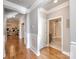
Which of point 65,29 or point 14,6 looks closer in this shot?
point 65,29

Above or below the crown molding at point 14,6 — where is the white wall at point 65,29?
below

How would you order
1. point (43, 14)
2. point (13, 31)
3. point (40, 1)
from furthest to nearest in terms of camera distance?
1. point (13, 31)
2. point (43, 14)
3. point (40, 1)

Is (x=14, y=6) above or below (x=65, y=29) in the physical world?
above

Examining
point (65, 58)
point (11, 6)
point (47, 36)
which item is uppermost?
point (11, 6)

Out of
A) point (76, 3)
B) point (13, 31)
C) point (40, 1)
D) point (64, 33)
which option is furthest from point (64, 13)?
point (13, 31)

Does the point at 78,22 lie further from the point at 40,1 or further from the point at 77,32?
the point at 40,1

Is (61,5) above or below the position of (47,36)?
above

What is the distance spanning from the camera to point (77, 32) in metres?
1.83

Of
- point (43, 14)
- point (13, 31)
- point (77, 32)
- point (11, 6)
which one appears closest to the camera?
point (77, 32)

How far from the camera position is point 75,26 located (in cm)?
186

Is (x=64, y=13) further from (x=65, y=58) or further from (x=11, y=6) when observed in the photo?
(x=11, y=6)

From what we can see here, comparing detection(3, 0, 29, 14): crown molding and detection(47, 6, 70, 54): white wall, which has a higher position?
detection(3, 0, 29, 14): crown molding

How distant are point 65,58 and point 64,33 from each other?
1394mm

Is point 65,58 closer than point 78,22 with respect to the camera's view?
No
